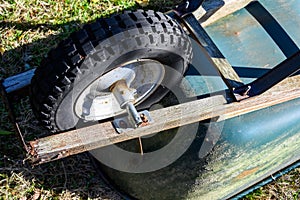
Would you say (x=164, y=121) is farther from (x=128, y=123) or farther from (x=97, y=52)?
(x=97, y=52)

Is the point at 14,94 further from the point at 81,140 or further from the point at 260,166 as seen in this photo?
the point at 260,166

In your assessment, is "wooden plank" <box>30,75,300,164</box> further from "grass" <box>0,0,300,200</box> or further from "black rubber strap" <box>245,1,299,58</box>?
"grass" <box>0,0,300,200</box>

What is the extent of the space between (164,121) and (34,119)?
885 millimetres

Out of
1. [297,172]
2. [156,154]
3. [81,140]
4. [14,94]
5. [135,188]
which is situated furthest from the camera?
[297,172]

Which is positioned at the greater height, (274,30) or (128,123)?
(128,123)

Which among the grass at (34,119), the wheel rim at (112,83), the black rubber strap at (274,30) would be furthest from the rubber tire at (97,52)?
the grass at (34,119)

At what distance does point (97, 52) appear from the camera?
1596 mm

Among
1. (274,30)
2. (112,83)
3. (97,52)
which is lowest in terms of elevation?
(274,30)

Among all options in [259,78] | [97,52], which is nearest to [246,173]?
[259,78]

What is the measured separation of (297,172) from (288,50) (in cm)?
63

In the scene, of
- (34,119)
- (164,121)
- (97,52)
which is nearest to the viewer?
(97,52)

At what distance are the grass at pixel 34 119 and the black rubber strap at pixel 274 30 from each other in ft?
2.06

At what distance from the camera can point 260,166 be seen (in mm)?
2127

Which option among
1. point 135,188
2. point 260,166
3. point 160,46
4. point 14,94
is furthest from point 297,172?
point 14,94
